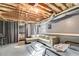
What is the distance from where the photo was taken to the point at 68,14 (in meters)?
2.06

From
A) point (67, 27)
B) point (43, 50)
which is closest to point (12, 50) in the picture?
point (43, 50)

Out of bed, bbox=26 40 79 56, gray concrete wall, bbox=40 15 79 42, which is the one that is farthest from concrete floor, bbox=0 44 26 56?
gray concrete wall, bbox=40 15 79 42

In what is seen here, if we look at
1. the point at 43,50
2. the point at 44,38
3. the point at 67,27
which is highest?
the point at 67,27

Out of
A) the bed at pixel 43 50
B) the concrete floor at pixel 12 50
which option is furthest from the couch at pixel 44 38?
the concrete floor at pixel 12 50

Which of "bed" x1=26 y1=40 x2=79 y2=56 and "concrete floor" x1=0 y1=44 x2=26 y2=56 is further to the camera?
"concrete floor" x1=0 y1=44 x2=26 y2=56

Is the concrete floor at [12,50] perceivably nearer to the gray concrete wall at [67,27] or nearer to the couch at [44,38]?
the couch at [44,38]

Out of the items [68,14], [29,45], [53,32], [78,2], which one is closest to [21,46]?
[29,45]

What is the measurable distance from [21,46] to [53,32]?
66cm

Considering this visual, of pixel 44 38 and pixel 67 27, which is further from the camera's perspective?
pixel 44 38

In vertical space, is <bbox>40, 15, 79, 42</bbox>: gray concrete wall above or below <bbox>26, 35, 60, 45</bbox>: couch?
above

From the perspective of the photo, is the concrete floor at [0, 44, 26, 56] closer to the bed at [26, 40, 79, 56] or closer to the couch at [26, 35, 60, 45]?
the bed at [26, 40, 79, 56]

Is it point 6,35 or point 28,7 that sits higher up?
point 28,7

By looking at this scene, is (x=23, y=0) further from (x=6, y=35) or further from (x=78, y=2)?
(x=78, y=2)

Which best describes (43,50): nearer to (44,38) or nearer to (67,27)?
(44,38)
